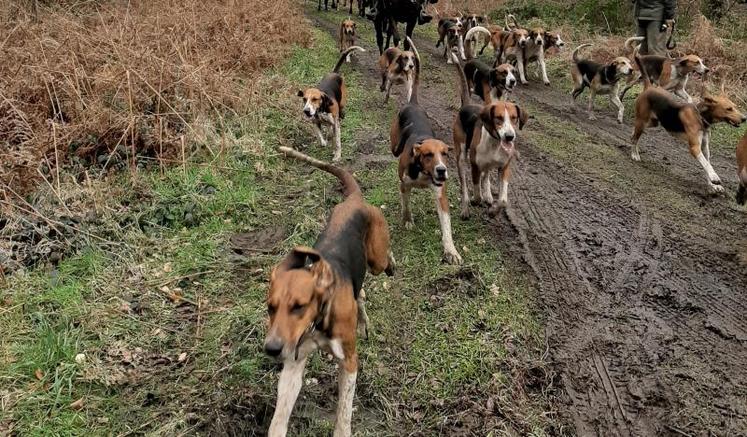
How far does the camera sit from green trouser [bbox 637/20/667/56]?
39.8ft

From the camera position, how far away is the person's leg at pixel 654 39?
39.8 feet

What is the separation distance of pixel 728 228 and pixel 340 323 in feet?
16.0

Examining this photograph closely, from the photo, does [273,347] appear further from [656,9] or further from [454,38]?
[454,38]

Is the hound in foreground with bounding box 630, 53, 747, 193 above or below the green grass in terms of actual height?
above

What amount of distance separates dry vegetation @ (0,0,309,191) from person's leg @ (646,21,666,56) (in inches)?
338

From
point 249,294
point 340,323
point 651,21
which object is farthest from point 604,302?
point 651,21

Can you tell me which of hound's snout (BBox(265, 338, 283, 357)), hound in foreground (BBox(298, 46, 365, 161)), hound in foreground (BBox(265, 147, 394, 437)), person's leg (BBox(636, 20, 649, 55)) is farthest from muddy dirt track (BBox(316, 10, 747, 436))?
person's leg (BBox(636, 20, 649, 55))

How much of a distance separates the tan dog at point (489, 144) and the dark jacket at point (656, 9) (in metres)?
7.19

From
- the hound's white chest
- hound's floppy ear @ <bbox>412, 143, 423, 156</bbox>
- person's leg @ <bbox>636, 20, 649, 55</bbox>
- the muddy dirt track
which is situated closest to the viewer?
the muddy dirt track

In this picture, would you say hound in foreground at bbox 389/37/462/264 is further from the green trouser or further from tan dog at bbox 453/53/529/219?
the green trouser

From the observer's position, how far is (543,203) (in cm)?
666

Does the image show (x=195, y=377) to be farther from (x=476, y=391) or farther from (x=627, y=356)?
(x=627, y=356)

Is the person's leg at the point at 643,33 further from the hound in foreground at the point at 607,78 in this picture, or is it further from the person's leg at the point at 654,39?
the hound in foreground at the point at 607,78

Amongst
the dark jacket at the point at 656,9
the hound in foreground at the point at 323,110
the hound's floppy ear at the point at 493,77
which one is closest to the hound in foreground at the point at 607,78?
the hound's floppy ear at the point at 493,77
